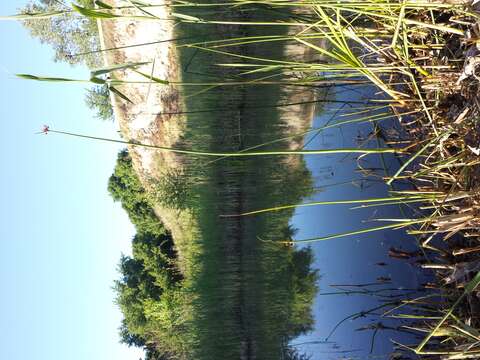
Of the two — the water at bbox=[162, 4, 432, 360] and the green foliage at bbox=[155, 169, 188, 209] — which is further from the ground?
the green foliage at bbox=[155, 169, 188, 209]

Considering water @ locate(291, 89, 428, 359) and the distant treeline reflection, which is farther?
the distant treeline reflection

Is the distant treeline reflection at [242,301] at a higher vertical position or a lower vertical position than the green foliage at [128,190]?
lower

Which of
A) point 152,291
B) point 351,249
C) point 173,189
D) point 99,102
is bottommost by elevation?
point 351,249

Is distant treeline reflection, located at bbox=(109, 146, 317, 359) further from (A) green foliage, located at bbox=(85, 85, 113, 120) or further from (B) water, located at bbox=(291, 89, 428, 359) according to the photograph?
(A) green foliage, located at bbox=(85, 85, 113, 120)

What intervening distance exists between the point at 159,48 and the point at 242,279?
4.60 ft

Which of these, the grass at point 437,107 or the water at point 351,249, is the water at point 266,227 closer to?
the water at point 351,249

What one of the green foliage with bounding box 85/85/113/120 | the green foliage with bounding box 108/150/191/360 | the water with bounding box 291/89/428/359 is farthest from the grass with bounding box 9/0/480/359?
the green foliage with bounding box 85/85/113/120

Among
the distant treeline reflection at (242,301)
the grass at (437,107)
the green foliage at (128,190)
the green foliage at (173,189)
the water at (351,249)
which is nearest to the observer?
the grass at (437,107)

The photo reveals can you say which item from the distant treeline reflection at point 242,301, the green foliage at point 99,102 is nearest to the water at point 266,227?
the distant treeline reflection at point 242,301

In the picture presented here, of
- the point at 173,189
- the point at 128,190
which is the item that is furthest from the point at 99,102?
the point at 173,189

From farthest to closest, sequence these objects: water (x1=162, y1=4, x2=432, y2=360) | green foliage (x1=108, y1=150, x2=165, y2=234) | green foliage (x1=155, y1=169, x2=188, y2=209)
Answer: green foliage (x1=108, y1=150, x2=165, y2=234) → green foliage (x1=155, y1=169, x2=188, y2=209) → water (x1=162, y1=4, x2=432, y2=360)

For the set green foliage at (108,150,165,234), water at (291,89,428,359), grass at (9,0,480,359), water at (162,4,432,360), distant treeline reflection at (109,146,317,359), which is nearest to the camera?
grass at (9,0,480,359)

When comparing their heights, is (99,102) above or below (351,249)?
above

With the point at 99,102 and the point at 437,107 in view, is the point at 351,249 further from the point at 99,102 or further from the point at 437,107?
the point at 99,102
